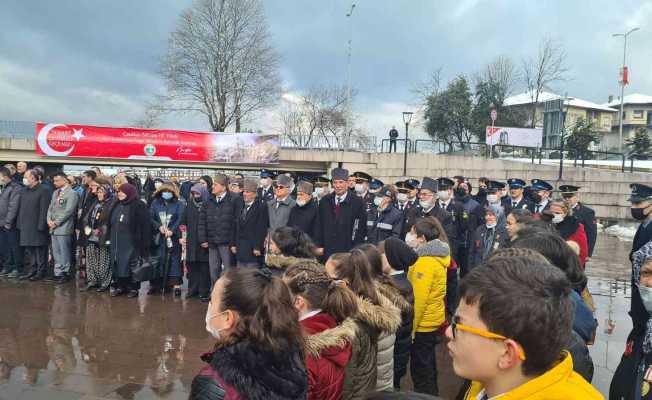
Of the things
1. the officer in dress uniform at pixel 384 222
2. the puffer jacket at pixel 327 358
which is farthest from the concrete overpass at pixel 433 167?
the puffer jacket at pixel 327 358

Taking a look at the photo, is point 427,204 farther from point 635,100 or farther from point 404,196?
point 635,100

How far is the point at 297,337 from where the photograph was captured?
2.04 m

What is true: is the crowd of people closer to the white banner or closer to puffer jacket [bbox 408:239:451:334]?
puffer jacket [bbox 408:239:451:334]

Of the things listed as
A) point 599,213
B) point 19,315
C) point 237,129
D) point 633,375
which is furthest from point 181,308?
point 237,129

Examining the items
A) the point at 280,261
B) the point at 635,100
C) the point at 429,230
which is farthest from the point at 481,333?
the point at 635,100

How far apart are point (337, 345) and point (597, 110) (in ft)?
235

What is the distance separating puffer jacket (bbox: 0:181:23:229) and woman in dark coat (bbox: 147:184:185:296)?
2736 millimetres

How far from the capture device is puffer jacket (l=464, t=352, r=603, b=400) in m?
1.31

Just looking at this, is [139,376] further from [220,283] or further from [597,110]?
[597,110]

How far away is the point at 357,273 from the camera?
10.1 ft

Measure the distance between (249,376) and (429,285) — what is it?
96.8 inches

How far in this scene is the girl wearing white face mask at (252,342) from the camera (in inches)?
70.8

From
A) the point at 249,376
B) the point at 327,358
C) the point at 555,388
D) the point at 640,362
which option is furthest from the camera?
the point at 640,362

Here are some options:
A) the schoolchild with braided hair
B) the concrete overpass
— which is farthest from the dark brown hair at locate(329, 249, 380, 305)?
the concrete overpass
